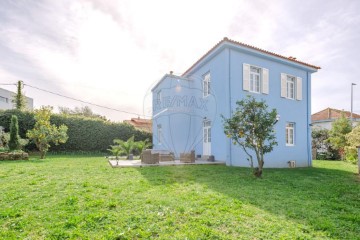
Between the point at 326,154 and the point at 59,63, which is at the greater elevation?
the point at 59,63

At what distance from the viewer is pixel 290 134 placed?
14.4 meters

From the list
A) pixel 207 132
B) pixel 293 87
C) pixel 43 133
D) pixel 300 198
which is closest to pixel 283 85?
pixel 293 87

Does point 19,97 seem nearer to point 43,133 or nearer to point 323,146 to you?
point 43,133

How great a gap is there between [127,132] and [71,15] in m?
13.9

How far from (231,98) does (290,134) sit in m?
5.59

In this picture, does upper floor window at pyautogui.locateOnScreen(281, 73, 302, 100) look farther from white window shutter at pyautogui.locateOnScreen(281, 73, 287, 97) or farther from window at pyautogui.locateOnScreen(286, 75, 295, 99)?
white window shutter at pyautogui.locateOnScreen(281, 73, 287, 97)

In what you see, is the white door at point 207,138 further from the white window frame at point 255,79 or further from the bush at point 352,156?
the bush at point 352,156

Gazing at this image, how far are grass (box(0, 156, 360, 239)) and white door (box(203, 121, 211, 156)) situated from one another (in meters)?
7.10

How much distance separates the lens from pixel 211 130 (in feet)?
44.6

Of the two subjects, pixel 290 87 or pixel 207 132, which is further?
pixel 290 87

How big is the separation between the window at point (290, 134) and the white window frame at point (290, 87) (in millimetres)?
1914

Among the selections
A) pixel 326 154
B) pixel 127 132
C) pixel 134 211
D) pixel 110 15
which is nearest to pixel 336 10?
pixel 110 15

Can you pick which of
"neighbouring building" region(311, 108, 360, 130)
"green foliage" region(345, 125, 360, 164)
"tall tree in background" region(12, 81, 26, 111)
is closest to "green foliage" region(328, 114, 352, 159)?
"green foliage" region(345, 125, 360, 164)

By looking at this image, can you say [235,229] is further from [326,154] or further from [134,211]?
[326,154]
